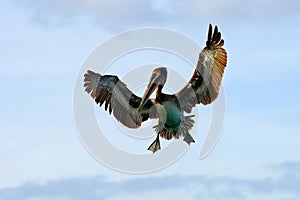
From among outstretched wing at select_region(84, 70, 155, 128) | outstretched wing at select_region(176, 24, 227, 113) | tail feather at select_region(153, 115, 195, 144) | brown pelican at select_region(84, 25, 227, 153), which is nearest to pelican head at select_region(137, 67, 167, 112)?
brown pelican at select_region(84, 25, 227, 153)

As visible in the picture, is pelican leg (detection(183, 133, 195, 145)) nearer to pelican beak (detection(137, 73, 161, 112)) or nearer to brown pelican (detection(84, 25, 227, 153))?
brown pelican (detection(84, 25, 227, 153))

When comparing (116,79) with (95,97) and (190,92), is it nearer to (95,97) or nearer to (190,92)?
(95,97)

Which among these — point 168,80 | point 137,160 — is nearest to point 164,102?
point 168,80

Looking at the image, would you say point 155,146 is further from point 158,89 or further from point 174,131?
point 158,89

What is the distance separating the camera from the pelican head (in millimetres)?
21734

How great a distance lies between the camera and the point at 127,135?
21.6 m

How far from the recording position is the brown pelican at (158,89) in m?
21.9

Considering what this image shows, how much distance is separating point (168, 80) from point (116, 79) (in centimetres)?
191

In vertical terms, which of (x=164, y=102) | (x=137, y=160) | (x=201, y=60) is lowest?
(x=137, y=160)

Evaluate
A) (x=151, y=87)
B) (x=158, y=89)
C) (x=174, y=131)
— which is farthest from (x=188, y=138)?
(x=151, y=87)

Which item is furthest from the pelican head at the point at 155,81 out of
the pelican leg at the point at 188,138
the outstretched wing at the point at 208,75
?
the pelican leg at the point at 188,138

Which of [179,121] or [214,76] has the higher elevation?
[214,76]

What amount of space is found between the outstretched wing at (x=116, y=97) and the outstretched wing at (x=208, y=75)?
162 centimetres

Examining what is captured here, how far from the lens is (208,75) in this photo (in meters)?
22.3
